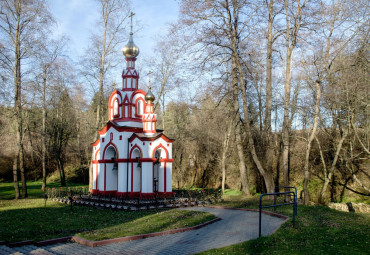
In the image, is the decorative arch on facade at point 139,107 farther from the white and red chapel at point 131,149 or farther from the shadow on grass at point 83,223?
the shadow on grass at point 83,223

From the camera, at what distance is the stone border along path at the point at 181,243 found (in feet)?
24.6

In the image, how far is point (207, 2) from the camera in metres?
16.8

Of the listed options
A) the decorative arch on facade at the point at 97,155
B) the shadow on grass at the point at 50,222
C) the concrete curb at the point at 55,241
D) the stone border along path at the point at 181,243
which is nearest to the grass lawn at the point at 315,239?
the stone border along path at the point at 181,243

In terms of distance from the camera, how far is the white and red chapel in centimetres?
1880

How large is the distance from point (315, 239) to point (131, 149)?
13.3 meters

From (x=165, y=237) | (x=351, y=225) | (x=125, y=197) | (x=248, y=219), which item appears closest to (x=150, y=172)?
(x=125, y=197)

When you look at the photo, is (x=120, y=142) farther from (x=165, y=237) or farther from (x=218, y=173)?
(x=218, y=173)

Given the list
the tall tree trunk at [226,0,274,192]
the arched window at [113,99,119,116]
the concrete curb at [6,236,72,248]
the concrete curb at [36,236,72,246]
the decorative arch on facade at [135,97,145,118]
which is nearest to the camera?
the concrete curb at [6,236,72,248]

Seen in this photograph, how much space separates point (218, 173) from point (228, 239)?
22585 mm

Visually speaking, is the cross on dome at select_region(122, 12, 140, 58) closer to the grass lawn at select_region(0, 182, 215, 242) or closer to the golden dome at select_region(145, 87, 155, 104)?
the golden dome at select_region(145, 87, 155, 104)

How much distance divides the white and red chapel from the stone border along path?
859cm

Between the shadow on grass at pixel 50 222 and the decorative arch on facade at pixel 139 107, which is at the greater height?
the decorative arch on facade at pixel 139 107

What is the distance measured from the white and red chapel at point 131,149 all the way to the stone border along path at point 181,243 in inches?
338

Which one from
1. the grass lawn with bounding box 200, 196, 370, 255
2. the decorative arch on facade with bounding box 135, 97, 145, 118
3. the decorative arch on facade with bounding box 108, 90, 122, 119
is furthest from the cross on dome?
the grass lawn with bounding box 200, 196, 370, 255
